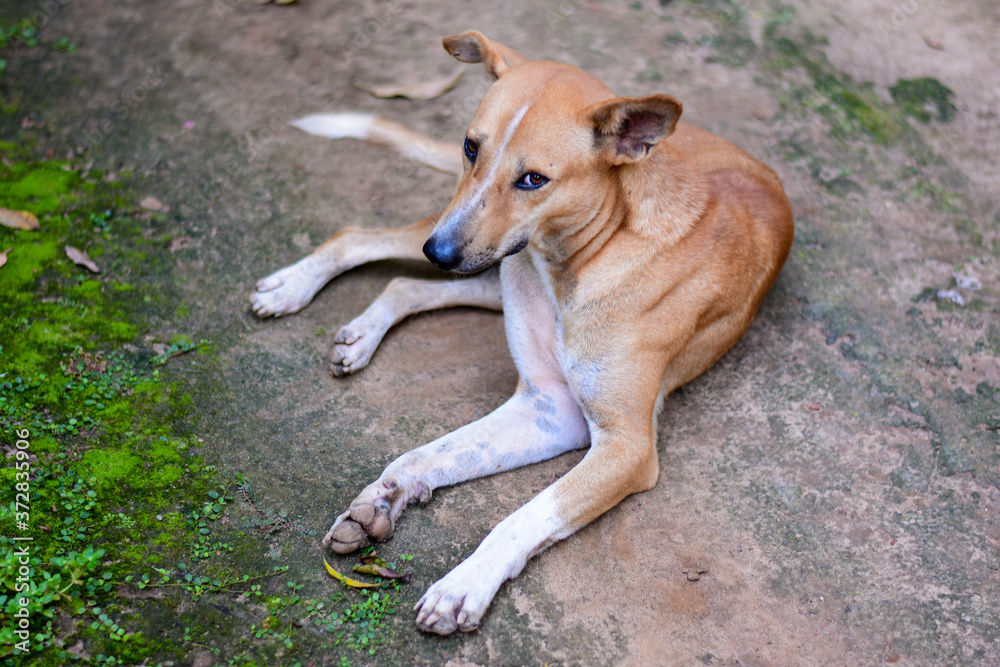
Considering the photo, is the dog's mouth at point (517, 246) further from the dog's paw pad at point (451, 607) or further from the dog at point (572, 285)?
the dog's paw pad at point (451, 607)

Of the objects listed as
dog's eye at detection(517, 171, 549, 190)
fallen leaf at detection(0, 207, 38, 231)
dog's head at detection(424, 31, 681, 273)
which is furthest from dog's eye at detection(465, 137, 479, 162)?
fallen leaf at detection(0, 207, 38, 231)

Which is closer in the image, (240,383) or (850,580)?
(850,580)

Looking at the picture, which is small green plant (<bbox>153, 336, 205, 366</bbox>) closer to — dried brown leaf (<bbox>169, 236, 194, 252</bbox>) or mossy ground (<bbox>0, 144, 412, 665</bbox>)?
mossy ground (<bbox>0, 144, 412, 665</bbox>)

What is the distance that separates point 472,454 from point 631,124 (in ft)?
5.69

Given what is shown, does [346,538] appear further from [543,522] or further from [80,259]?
[80,259]

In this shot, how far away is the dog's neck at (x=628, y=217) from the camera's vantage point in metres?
3.92

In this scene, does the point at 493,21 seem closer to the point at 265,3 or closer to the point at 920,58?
the point at 265,3

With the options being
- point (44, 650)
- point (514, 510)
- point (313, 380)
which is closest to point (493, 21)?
point (313, 380)

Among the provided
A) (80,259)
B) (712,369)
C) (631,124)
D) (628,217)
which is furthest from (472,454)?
(80,259)

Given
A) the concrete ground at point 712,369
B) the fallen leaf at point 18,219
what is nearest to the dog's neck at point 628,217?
the concrete ground at point 712,369

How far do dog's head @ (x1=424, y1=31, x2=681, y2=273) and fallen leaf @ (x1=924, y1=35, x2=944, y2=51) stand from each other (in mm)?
4997

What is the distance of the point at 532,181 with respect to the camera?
144 inches

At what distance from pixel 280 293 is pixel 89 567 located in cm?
199

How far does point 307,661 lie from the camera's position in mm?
3184
